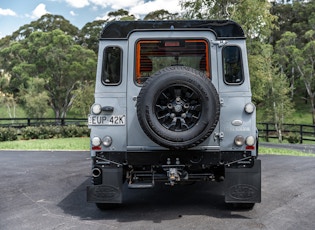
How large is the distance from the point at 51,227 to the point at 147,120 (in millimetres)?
1857

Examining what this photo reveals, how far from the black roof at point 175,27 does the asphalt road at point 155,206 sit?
101 inches

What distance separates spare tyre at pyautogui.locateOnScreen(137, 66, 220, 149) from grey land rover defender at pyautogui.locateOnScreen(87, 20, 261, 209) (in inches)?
0.7

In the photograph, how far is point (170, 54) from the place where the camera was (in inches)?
217

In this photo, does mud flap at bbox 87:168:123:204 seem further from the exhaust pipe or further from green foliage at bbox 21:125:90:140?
green foliage at bbox 21:125:90:140

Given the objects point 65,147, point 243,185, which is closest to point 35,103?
point 65,147

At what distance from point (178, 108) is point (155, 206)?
1.81m

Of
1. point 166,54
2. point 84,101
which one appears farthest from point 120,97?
point 84,101

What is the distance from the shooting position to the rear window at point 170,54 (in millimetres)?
5379

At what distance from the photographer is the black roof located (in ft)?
17.3

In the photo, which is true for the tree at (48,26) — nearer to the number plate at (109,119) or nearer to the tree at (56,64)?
the tree at (56,64)

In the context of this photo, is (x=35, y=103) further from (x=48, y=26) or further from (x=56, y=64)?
(x=48, y=26)

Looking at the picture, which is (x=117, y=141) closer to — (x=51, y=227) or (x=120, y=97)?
(x=120, y=97)

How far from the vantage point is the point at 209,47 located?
17.5 ft

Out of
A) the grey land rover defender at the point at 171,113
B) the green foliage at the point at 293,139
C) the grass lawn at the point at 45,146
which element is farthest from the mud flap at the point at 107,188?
the green foliage at the point at 293,139
